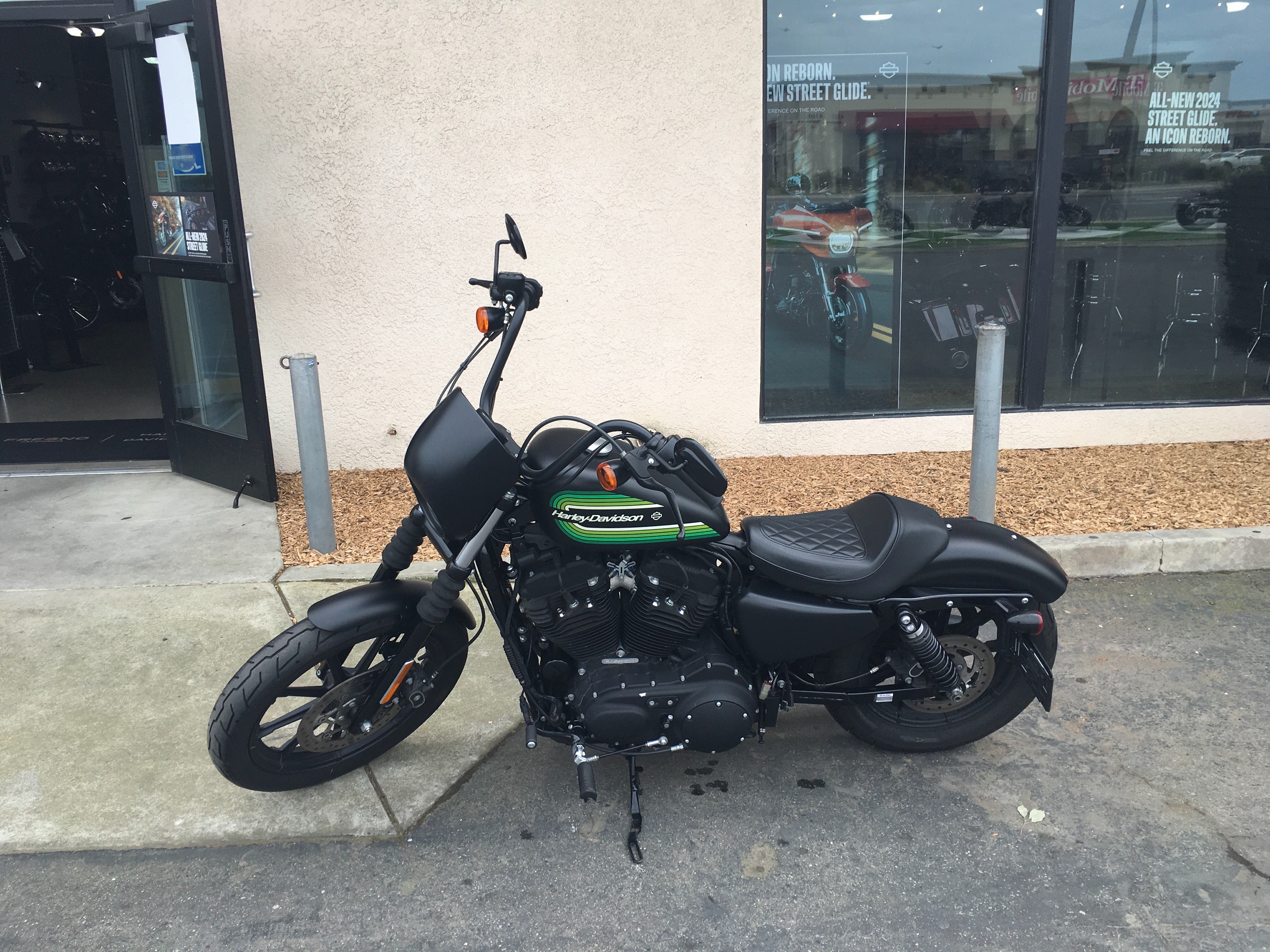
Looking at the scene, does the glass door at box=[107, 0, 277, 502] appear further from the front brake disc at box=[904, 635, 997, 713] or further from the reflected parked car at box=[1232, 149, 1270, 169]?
the reflected parked car at box=[1232, 149, 1270, 169]

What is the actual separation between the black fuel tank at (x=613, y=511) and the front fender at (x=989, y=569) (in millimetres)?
700

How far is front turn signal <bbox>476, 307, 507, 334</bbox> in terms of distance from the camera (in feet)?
9.69

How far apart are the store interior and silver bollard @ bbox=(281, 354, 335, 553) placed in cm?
394

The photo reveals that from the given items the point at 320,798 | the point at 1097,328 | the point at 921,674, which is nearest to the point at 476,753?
the point at 320,798

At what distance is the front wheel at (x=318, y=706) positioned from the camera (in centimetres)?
306

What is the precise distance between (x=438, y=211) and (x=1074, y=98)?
4043mm

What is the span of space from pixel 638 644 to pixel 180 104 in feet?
14.2

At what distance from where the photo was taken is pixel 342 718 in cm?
329

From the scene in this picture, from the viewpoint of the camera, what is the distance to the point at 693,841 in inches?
123

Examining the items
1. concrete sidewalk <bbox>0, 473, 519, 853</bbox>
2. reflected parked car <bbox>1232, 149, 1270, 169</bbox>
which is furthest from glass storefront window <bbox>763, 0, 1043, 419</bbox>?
concrete sidewalk <bbox>0, 473, 519, 853</bbox>

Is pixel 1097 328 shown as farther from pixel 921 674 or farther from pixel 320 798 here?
pixel 320 798

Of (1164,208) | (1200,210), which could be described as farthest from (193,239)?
(1200,210)

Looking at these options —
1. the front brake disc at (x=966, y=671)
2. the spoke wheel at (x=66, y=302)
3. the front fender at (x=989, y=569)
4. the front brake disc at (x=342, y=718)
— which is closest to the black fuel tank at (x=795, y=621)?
the front fender at (x=989, y=569)

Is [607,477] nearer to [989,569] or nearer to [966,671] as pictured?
[989,569]
